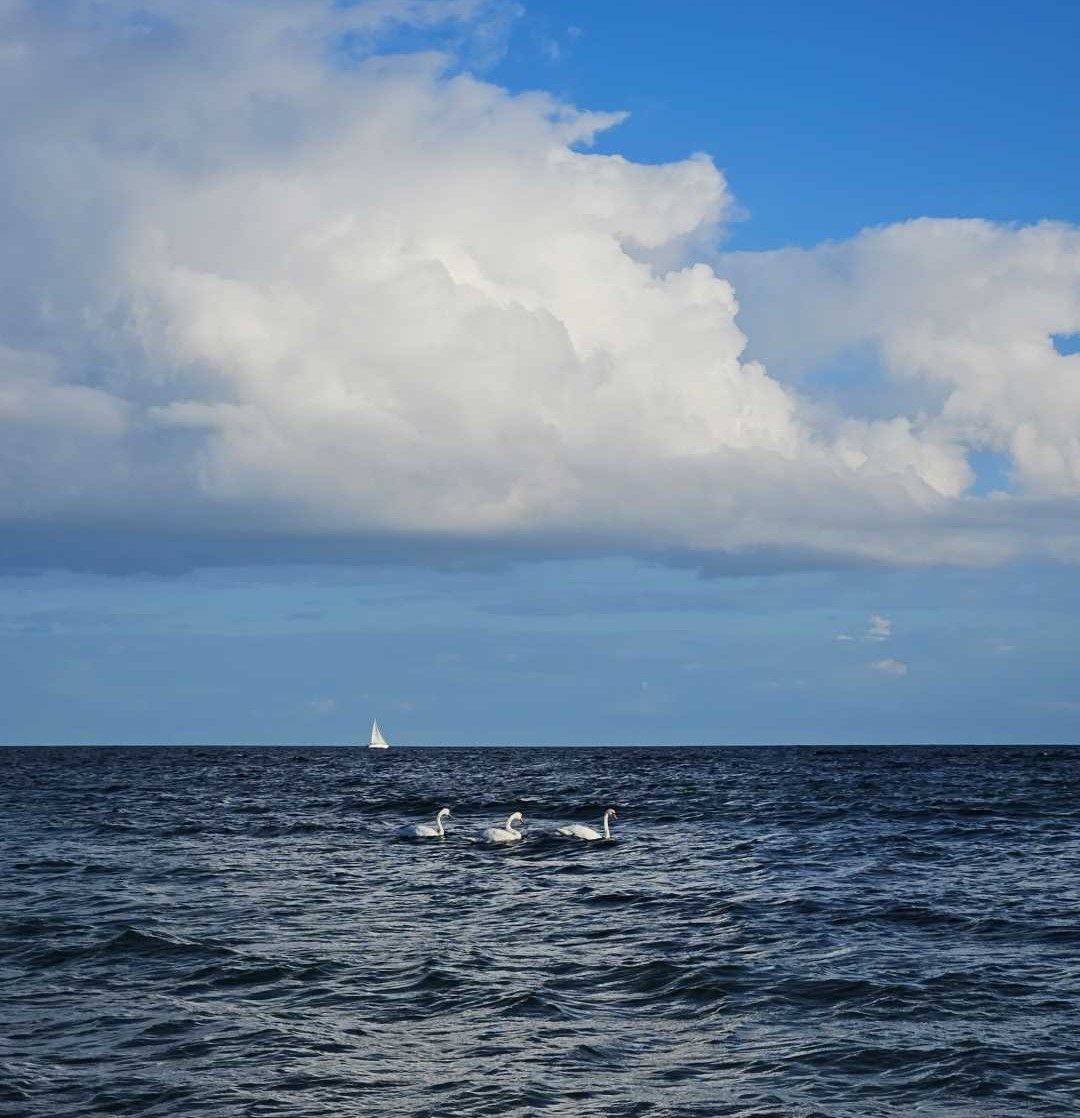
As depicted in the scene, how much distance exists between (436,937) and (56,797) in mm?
50546

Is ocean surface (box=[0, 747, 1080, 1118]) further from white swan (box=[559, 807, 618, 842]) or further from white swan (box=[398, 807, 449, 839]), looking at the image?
white swan (box=[398, 807, 449, 839])

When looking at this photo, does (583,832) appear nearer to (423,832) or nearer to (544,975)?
(423,832)

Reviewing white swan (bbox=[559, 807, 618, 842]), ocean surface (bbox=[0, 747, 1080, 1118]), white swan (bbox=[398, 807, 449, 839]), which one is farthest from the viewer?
white swan (bbox=[398, 807, 449, 839])

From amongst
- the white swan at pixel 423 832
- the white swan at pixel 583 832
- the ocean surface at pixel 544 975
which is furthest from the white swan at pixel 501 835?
the white swan at pixel 423 832

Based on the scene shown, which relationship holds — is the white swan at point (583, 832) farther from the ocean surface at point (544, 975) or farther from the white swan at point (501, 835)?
the white swan at point (501, 835)

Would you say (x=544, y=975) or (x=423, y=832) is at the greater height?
(x=544, y=975)

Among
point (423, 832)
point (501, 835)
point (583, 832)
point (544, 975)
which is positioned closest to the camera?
point (544, 975)

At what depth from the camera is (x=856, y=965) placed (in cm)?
2128

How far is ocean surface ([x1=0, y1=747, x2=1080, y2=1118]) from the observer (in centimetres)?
1481

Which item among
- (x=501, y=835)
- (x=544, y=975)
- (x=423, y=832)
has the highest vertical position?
(x=544, y=975)

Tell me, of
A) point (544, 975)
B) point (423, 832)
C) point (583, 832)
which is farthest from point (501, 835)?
point (544, 975)

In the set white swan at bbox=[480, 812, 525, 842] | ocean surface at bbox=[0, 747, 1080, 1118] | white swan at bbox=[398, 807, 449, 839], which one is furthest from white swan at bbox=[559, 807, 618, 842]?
white swan at bbox=[398, 807, 449, 839]

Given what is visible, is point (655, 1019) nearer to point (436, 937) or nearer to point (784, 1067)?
point (784, 1067)

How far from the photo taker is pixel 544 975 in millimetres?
20797
